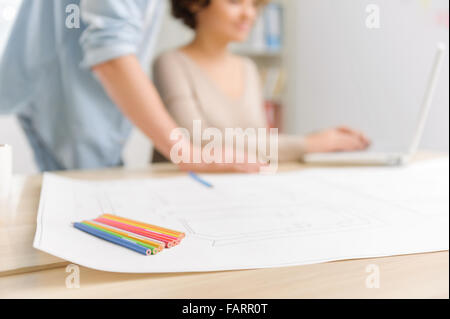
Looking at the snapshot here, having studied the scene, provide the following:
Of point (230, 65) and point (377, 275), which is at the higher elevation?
point (230, 65)

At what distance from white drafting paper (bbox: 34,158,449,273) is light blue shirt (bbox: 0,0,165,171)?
0.23 m

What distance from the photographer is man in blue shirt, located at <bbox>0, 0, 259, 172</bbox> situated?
579 millimetres

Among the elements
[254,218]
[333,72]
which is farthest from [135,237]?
[333,72]

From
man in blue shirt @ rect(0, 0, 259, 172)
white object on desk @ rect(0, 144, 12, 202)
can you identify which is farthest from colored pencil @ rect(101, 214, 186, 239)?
man in blue shirt @ rect(0, 0, 259, 172)

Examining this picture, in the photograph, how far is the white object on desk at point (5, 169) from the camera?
415mm

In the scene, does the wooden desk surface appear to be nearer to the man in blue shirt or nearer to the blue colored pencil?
the blue colored pencil

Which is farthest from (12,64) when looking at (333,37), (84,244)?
(333,37)

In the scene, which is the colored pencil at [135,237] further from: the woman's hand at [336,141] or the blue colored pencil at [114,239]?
the woman's hand at [336,141]

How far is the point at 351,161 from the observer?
31.6 inches

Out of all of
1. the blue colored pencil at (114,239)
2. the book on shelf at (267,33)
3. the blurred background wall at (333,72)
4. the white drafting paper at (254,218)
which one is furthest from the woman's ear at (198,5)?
the book on shelf at (267,33)

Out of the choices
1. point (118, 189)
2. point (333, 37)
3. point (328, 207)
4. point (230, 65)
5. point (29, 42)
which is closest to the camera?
point (328, 207)

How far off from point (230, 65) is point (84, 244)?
99 centimetres
